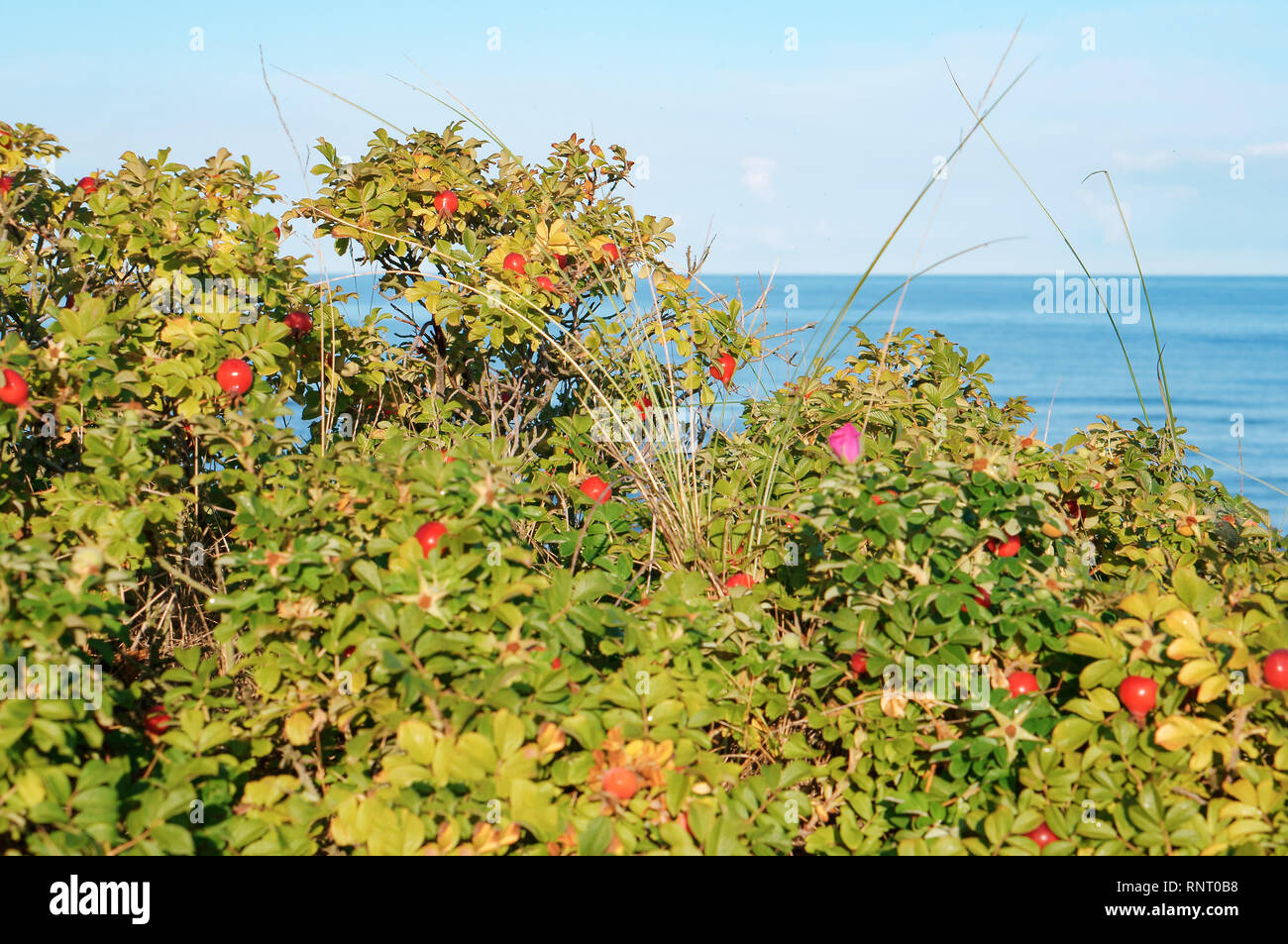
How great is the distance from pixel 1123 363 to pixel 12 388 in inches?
1345

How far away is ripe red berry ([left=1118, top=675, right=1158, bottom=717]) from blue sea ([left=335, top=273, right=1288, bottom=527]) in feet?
3.78

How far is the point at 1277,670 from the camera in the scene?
5.66 feet

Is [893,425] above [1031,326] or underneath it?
underneath

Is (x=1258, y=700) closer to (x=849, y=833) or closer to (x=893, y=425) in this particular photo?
(x=849, y=833)

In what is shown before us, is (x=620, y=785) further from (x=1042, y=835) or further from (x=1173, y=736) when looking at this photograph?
(x=1173, y=736)

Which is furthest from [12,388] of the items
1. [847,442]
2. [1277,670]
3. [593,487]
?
[1277,670]

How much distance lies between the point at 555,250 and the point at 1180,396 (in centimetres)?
2618

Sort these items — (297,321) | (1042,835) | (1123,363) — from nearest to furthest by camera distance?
1. (1042,835)
2. (297,321)
3. (1123,363)

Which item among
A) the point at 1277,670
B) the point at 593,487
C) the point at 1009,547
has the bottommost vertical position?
the point at 1277,670

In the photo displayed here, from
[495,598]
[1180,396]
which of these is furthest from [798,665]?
[1180,396]

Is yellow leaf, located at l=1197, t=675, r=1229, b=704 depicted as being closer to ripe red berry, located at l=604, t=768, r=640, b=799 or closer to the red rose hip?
the red rose hip

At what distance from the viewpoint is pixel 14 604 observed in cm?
164

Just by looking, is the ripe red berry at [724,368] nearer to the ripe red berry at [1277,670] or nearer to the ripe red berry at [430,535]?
the ripe red berry at [430,535]

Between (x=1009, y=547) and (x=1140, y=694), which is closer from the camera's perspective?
(x=1140, y=694)
